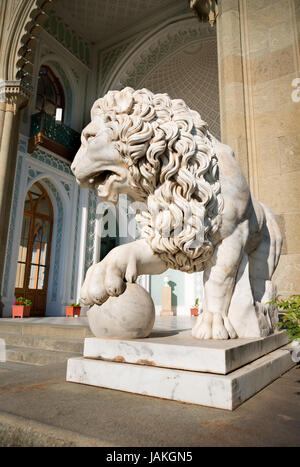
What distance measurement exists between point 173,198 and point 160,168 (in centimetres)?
12

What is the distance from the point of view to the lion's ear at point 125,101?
108 centimetres

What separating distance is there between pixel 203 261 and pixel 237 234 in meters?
0.16

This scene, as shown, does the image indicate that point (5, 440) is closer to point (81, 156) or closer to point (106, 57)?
point (81, 156)

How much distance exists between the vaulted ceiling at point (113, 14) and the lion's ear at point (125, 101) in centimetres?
909

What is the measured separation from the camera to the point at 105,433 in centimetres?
58

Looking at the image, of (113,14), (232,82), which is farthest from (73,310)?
(113,14)

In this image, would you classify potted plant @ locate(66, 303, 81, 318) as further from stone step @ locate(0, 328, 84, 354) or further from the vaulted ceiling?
the vaulted ceiling

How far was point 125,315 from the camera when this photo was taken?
1.01 metres

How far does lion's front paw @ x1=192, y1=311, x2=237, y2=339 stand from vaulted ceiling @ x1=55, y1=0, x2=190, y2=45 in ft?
31.5

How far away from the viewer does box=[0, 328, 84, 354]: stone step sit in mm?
2232

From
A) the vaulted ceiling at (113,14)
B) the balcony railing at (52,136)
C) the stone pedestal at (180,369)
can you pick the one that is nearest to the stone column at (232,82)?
the stone pedestal at (180,369)

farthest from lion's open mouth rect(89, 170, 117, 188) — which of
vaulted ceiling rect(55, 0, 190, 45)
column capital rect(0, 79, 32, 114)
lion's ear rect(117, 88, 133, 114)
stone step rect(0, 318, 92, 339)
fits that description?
vaulted ceiling rect(55, 0, 190, 45)

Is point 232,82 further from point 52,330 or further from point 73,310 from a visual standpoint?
point 73,310

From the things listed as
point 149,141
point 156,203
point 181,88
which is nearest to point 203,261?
point 156,203
